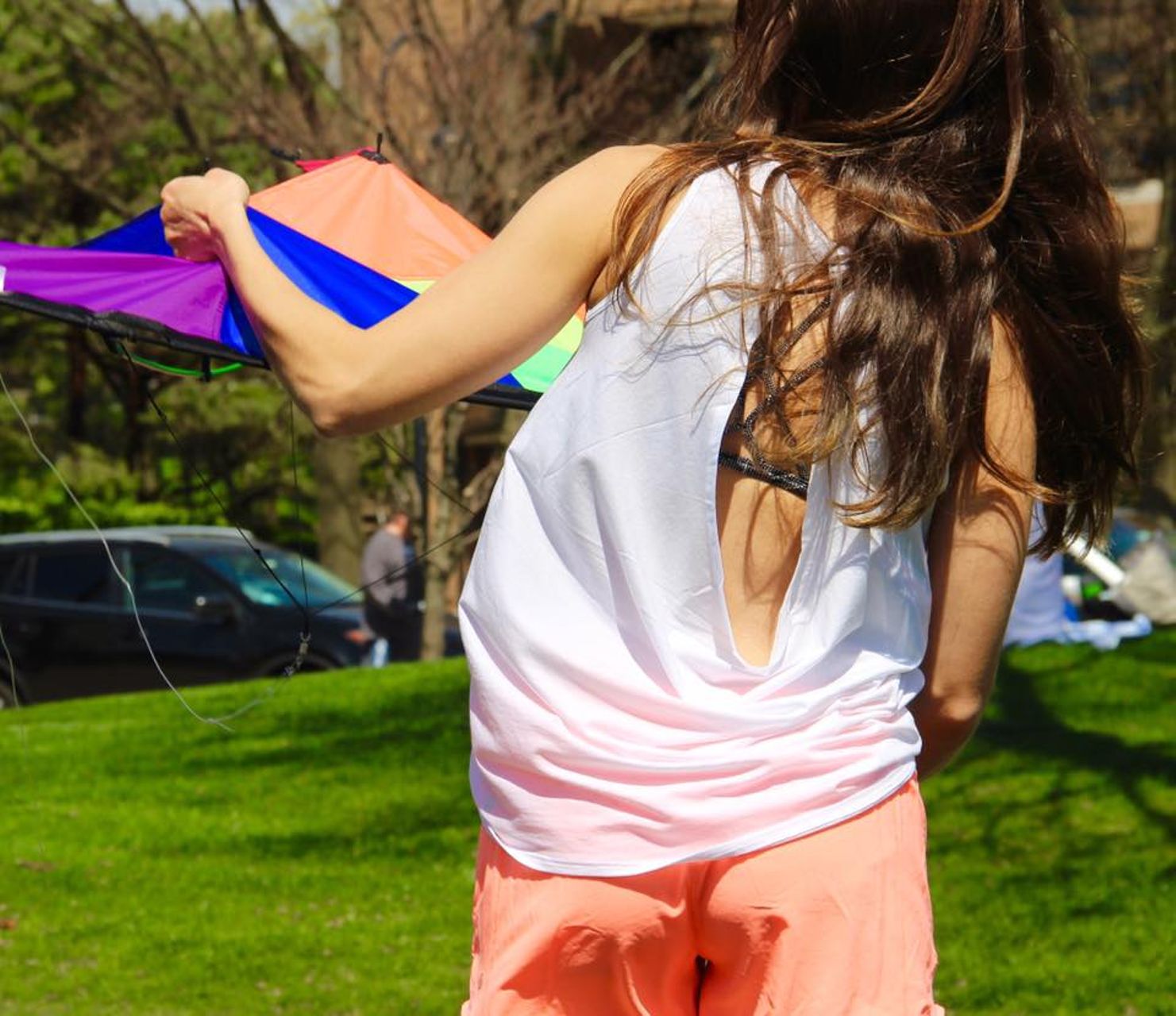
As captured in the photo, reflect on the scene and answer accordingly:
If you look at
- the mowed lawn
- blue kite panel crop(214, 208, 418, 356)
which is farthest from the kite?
the mowed lawn

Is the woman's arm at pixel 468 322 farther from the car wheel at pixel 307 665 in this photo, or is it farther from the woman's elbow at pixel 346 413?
the car wheel at pixel 307 665

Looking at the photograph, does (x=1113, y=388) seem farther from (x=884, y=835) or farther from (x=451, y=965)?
(x=451, y=965)

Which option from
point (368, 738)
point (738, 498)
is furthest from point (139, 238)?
→ point (368, 738)

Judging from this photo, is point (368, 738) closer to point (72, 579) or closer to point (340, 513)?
point (72, 579)

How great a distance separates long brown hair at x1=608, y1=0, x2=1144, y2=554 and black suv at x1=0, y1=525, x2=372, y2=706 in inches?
514

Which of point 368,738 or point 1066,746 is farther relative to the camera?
point 368,738

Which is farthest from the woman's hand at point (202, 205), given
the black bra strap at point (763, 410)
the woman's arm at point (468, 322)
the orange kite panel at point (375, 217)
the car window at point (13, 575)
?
the car window at point (13, 575)

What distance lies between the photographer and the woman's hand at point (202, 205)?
2062mm

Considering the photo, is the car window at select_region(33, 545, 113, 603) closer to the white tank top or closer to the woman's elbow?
the woman's elbow

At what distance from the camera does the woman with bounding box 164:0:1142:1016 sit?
5.66 ft

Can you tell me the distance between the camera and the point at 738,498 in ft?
5.87

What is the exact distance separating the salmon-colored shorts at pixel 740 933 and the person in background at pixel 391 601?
41.9 ft

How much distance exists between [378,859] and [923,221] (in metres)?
5.87

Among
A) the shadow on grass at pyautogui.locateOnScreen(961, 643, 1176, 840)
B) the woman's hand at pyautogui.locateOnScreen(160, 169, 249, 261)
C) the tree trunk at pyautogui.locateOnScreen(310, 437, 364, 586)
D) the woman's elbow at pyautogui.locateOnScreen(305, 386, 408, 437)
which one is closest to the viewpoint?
the woman's elbow at pyautogui.locateOnScreen(305, 386, 408, 437)
